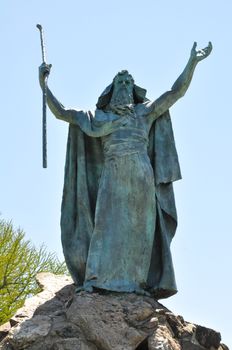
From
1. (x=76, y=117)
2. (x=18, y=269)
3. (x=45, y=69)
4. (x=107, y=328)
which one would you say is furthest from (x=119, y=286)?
(x=18, y=269)

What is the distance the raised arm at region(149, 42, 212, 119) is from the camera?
1162 cm

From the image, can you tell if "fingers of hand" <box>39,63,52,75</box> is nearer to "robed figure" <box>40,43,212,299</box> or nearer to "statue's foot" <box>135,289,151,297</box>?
"robed figure" <box>40,43,212,299</box>

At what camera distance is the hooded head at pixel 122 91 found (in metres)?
11.7

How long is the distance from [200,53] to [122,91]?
3.05 feet

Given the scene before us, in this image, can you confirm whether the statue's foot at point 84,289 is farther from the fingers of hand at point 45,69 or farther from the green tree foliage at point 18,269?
the green tree foliage at point 18,269

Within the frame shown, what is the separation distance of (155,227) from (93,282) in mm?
976

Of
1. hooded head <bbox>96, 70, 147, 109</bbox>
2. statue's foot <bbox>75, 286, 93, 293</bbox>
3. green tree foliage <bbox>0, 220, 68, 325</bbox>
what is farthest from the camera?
green tree foliage <bbox>0, 220, 68, 325</bbox>

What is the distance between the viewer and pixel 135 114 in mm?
11500

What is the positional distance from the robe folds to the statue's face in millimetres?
416

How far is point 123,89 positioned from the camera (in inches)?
462

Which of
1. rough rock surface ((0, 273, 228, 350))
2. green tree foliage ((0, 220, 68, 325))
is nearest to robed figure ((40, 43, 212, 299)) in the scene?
rough rock surface ((0, 273, 228, 350))

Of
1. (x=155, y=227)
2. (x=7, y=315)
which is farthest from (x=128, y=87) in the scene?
(x=7, y=315)

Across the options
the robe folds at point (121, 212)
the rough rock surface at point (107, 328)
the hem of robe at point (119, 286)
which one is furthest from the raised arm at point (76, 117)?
the rough rock surface at point (107, 328)

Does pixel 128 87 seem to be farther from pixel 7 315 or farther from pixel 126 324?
pixel 7 315
